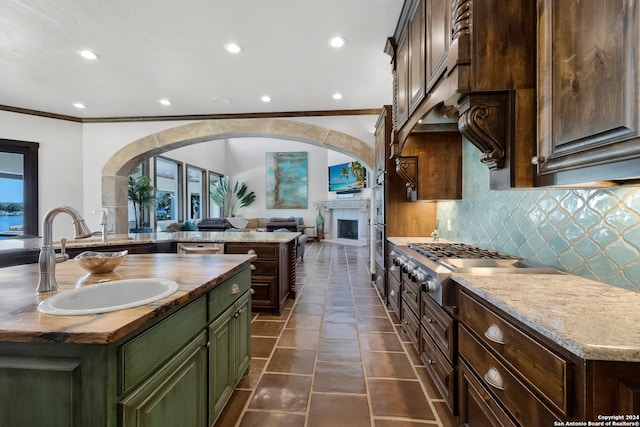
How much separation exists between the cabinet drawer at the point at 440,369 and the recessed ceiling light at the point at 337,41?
2.60 m

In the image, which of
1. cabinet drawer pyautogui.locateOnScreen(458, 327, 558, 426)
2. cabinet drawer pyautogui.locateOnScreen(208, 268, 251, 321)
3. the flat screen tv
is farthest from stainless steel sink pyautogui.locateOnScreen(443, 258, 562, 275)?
the flat screen tv

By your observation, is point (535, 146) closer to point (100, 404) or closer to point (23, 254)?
point (100, 404)

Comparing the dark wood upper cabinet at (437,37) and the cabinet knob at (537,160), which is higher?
the dark wood upper cabinet at (437,37)

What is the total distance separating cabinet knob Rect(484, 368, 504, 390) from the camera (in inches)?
39.5

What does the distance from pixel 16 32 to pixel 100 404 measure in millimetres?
3465

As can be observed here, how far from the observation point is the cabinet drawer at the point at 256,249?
3.11m

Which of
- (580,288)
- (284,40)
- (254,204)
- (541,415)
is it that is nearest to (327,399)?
(541,415)

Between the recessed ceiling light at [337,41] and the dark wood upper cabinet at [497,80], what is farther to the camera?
the recessed ceiling light at [337,41]

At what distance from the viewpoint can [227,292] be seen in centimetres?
156

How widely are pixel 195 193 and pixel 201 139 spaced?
4426mm

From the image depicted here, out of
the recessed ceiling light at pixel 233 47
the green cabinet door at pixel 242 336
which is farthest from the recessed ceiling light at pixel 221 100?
the green cabinet door at pixel 242 336

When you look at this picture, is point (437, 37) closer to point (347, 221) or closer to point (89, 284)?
point (89, 284)

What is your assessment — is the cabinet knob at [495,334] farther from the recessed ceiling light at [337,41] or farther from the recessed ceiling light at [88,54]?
the recessed ceiling light at [88,54]

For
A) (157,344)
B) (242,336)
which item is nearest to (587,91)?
(157,344)
